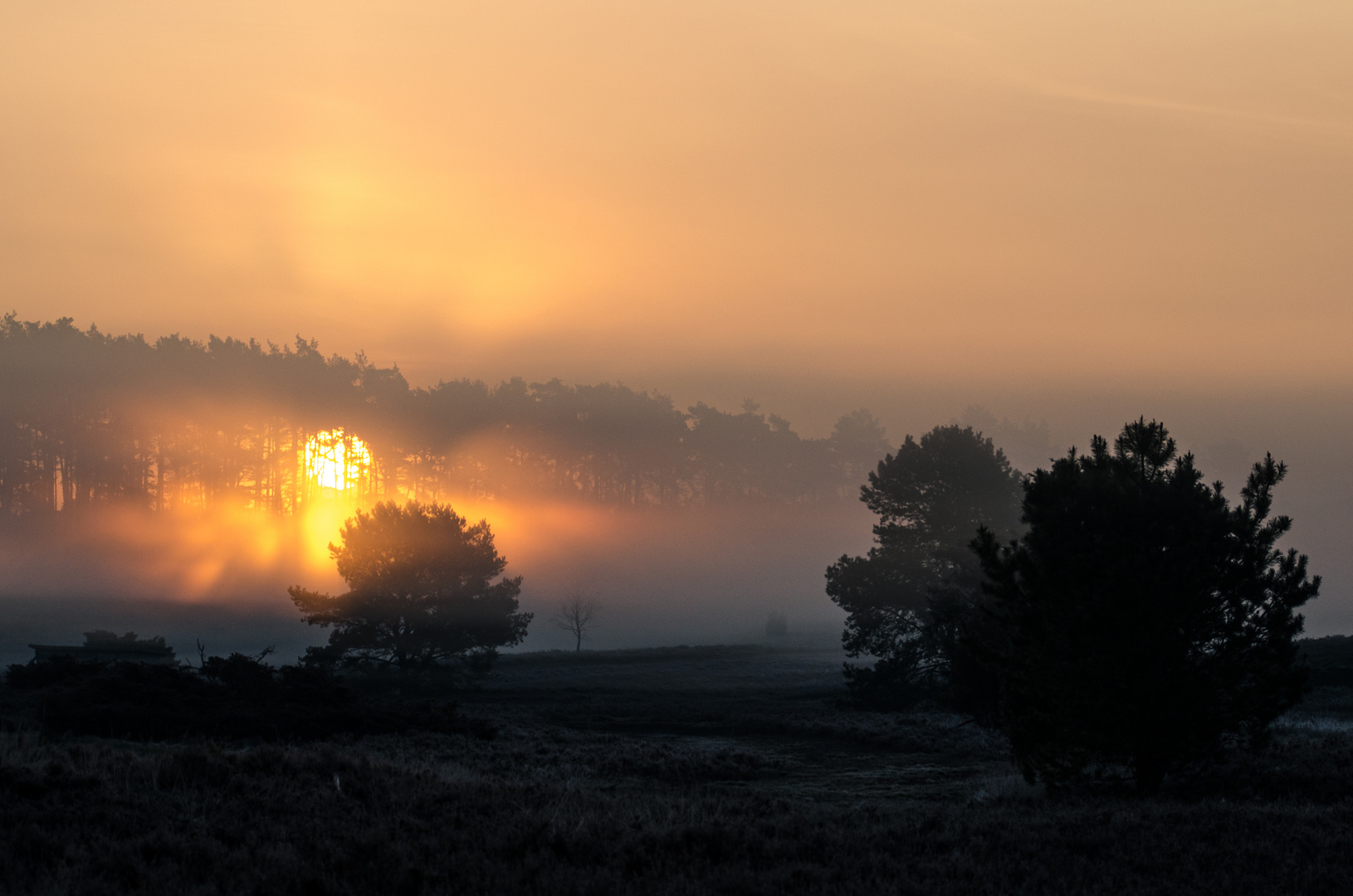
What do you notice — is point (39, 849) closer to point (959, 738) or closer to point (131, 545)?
point (959, 738)

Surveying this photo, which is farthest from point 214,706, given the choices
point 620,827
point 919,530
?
point 919,530

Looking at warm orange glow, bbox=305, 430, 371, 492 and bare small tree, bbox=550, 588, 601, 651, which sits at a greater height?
warm orange glow, bbox=305, 430, 371, 492

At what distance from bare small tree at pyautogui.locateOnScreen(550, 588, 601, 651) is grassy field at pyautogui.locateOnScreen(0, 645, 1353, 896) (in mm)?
61980

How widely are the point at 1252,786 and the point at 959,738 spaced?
13.2m

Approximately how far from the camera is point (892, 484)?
1741 inches

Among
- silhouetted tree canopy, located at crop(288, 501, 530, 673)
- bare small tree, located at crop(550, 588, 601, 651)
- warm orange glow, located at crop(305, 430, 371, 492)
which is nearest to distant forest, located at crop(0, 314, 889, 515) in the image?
warm orange glow, located at crop(305, 430, 371, 492)

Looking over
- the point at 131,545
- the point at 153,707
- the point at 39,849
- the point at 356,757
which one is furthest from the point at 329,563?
the point at 39,849

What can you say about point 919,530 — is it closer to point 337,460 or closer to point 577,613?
point 577,613

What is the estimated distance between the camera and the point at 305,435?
101 meters

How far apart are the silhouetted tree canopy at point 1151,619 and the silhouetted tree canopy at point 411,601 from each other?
33063mm

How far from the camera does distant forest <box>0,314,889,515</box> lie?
92438 mm

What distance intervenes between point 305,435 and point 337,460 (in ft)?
13.7

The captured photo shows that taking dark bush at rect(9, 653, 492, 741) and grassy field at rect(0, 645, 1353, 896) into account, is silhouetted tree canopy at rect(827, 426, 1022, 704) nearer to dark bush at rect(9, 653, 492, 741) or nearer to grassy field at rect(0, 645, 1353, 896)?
grassy field at rect(0, 645, 1353, 896)

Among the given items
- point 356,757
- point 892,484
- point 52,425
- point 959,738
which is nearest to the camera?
point 356,757
